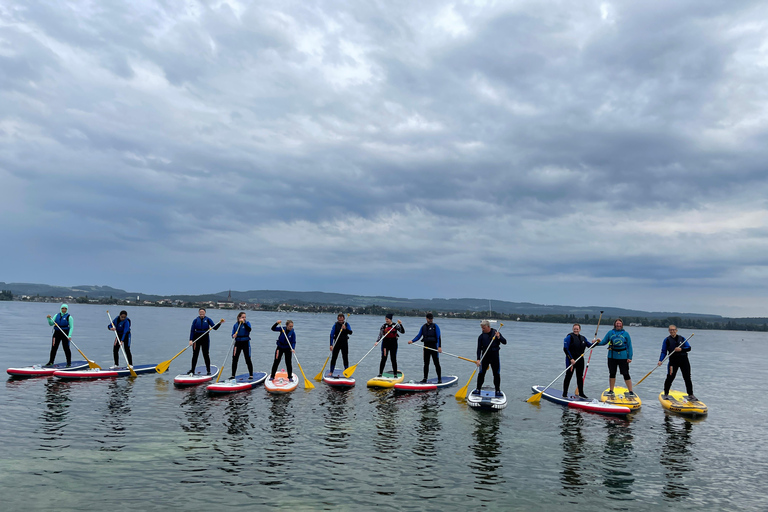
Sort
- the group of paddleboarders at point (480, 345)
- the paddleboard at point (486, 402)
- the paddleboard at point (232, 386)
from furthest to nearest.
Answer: the paddleboard at point (232, 386) < the group of paddleboarders at point (480, 345) < the paddleboard at point (486, 402)

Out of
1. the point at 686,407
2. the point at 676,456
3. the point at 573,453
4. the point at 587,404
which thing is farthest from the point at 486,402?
the point at 686,407

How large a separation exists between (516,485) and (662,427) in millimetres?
8067

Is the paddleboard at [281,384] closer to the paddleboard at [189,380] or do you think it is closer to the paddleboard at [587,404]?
the paddleboard at [189,380]

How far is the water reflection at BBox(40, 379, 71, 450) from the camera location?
1098cm

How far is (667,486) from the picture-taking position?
31.3ft

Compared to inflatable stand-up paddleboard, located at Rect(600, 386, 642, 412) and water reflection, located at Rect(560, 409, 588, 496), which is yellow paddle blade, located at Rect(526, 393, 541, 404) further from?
inflatable stand-up paddleboard, located at Rect(600, 386, 642, 412)

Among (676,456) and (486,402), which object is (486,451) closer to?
(486,402)

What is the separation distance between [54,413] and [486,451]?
473 inches

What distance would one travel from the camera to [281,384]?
1809 cm

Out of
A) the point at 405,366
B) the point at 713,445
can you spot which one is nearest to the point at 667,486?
the point at 713,445

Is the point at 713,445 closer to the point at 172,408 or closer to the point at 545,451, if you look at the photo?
the point at 545,451

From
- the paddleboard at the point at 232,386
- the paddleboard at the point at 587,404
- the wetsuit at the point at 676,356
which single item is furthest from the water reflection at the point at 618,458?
the paddleboard at the point at 232,386

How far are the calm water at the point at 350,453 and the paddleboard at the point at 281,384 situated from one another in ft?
1.49

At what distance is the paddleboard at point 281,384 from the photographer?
17.7 metres
